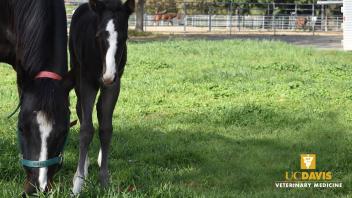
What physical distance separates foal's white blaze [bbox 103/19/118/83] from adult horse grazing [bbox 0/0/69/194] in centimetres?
36

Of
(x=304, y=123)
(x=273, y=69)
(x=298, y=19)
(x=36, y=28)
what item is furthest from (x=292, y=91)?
(x=298, y=19)

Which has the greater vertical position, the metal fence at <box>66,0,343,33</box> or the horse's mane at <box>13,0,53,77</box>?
the horse's mane at <box>13,0,53,77</box>

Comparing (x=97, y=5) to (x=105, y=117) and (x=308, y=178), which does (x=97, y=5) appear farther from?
(x=308, y=178)

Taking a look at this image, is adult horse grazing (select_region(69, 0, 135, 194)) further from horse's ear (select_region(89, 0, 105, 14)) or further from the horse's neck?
the horse's neck

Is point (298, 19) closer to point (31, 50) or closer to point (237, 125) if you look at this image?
point (237, 125)

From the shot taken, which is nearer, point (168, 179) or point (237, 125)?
point (168, 179)

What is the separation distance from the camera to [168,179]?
5.59 meters

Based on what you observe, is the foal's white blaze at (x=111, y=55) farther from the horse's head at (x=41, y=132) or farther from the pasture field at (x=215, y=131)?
the pasture field at (x=215, y=131)

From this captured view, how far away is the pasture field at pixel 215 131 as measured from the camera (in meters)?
5.45

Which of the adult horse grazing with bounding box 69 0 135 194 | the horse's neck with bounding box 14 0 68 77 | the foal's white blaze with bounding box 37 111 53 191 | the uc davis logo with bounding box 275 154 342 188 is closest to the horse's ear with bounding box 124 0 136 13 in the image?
the adult horse grazing with bounding box 69 0 135 194

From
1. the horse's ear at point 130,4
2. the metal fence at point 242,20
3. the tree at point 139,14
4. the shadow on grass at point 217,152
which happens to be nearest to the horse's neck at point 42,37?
the horse's ear at point 130,4

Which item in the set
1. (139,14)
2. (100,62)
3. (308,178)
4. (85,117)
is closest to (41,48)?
(100,62)

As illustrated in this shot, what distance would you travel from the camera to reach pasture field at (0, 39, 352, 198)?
5449 mm

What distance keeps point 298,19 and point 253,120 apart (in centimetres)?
3755
